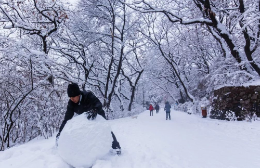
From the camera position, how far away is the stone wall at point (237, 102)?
9.07m

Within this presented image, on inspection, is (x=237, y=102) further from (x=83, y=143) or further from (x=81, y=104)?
(x=83, y=143)

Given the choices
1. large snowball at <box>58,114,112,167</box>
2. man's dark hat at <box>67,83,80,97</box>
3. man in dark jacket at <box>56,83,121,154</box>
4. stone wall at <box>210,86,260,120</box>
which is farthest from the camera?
stone wall at <box>210,86,260,120</box>

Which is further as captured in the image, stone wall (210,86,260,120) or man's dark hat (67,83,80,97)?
stone wall (210,86,260,120)

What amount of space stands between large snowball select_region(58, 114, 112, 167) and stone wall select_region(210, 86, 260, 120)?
8.77 metres

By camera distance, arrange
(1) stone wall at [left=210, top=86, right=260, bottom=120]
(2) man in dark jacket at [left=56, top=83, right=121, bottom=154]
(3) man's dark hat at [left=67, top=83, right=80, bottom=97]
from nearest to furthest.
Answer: (3) man's dark hat at [left=67, top=83, right=80, bottom=97] < (2) man in dark jacket at [left=56, top=83, right=121, bottom=154] < (1) stone wall at [left=210, top=86, right=260, bottom=120]

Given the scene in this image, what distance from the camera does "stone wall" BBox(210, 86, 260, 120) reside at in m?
9.07

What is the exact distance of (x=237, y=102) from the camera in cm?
1020

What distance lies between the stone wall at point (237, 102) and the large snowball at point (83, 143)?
28.8 ft

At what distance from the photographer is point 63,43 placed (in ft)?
49.7

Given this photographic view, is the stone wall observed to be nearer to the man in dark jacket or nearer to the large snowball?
the man in dark jacket

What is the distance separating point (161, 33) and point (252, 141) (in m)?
17.6

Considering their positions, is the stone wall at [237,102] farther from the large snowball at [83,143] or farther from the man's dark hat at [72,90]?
the man's dark hat at [72,90]

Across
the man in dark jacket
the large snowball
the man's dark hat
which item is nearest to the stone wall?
the man in dark jacket

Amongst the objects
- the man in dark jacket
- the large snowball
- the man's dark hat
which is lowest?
the large snowball
